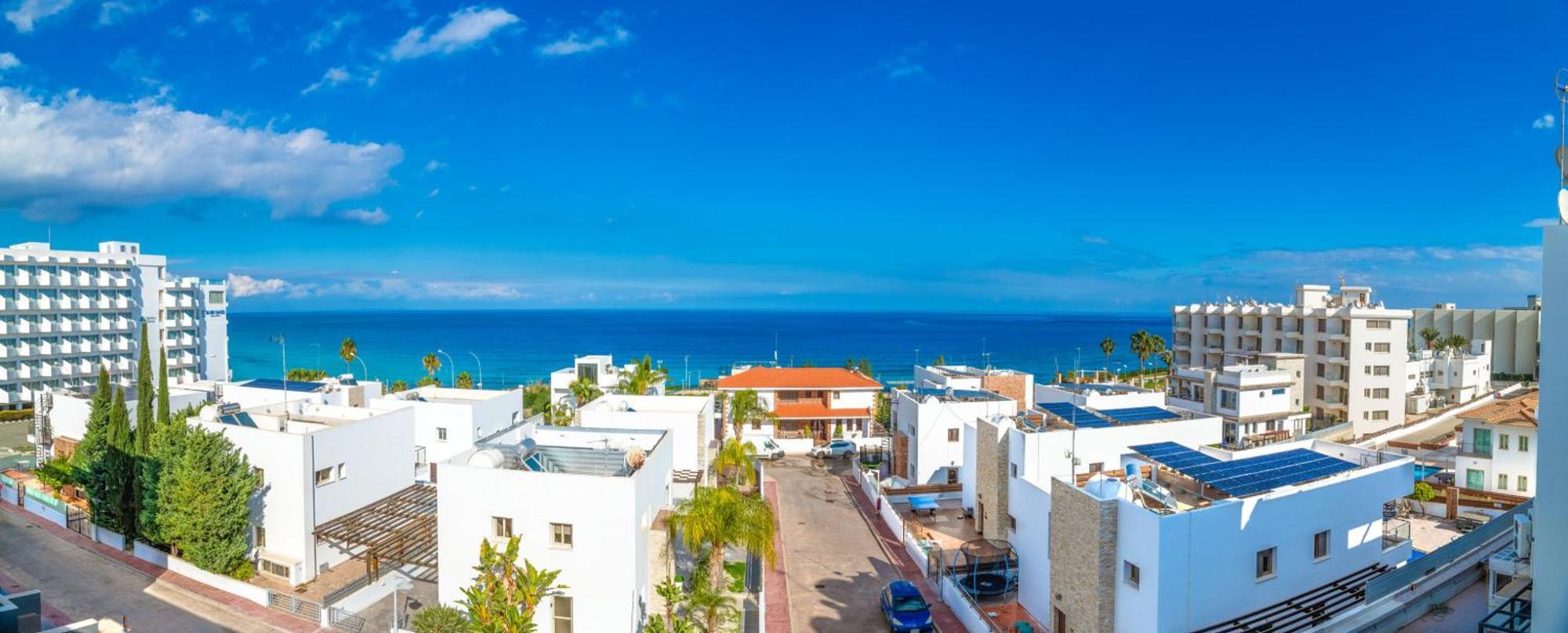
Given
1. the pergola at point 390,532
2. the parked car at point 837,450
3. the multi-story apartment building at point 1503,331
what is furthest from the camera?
the multi-story apartment building at point 1503,331

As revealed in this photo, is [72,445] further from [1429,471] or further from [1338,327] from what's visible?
[1338,327]

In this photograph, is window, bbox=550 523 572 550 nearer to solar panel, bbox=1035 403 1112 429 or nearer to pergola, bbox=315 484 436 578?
pergola, bbox=315 484 436 578

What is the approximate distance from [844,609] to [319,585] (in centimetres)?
1816

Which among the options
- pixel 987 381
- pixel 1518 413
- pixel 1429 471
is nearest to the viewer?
pixel 1518 413

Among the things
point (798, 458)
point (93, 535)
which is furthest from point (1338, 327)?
point (93, 535)

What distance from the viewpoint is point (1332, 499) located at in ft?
70.5

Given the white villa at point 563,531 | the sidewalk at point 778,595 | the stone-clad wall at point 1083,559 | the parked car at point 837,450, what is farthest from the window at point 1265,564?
the parked car at point 837,450

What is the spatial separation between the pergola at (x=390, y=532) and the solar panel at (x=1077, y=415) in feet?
75.2

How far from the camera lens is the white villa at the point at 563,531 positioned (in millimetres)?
20219

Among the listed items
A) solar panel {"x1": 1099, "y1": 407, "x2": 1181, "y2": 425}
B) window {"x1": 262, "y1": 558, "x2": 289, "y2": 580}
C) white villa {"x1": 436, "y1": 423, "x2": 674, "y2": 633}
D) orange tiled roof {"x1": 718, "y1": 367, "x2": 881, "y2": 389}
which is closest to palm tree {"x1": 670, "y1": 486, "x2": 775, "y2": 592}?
white villa {"x1": 436, "y1": 423, "x2": 674, "y2": 633}

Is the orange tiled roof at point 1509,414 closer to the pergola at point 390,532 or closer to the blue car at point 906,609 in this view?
the blue car at point 906,609

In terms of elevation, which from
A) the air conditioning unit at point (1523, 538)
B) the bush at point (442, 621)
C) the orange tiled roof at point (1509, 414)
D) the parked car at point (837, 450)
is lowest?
the parked car at point (837, 450)

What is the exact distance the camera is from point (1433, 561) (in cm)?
1769

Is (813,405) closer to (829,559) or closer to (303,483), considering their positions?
(829,559)
